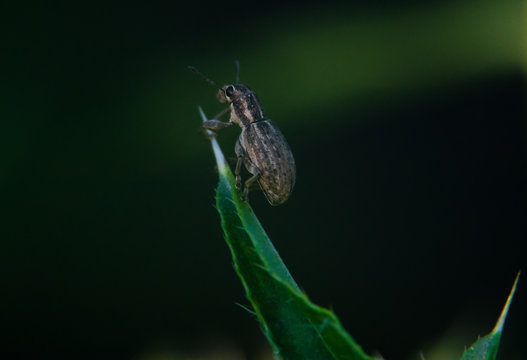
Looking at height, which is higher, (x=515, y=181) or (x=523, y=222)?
(x=515, y=181)

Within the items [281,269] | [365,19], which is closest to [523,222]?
[365,19]

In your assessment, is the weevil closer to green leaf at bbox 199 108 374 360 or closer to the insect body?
the insect body

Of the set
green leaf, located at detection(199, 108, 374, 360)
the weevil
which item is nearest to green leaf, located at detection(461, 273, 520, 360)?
green leaf, located at detection(199, 108, 374, 360)

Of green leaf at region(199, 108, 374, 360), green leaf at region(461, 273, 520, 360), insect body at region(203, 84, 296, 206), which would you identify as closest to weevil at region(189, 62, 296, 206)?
insect body at region(203, 84, 296, 206)

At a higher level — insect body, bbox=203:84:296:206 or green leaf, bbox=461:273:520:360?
insect body, bbox=203:84:296:206

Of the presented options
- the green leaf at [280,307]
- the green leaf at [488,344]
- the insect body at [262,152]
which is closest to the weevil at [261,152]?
the insect body at [262,152]

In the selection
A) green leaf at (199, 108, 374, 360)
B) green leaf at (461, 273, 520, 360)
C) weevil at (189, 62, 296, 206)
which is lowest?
green leaf at (461, 273, 520, 360)

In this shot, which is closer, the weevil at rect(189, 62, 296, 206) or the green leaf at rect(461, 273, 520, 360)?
the green leaf at rect(461, 273, 520, 360)

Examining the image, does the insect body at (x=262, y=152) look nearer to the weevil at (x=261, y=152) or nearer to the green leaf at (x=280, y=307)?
the weevil at (x=261, y=152)

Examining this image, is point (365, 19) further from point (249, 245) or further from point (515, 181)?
point (249, 245)
